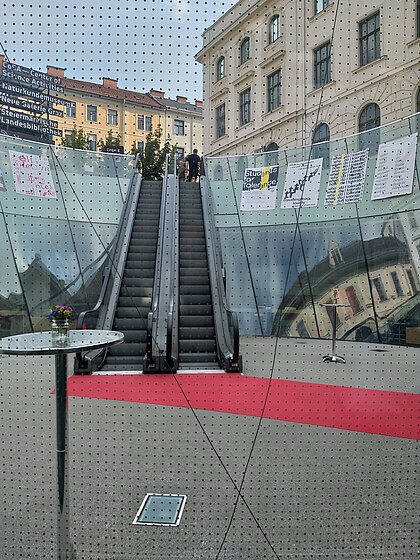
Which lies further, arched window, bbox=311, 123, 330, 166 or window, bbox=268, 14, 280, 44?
arched window, bbox=311, 123, 330, 166

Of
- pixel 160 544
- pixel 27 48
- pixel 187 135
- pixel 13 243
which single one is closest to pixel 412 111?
pixel 187 135

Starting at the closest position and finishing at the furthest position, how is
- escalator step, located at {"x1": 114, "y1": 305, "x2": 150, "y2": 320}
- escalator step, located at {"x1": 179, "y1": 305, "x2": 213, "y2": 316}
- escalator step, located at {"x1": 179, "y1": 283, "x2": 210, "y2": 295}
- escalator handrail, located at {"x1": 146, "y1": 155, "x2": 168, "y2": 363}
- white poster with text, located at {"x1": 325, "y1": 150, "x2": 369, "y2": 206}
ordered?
escalator handrail, located at {"x1": 146, "y1": 155, "x2": 168, "y2": 363}
escalator step, located at {"x1": 114, "y1": 305, "x2": 150, "y2": 320}
escalator step, located at {"x1": 179, "y1": 305, "x2": 213, "y2": 316}
escalator step, located at {"x1": 179, "y1": 283, "x2": 210, "y2": 295}
white poster with text, located at {"x1": 325, "y1": 150, "x2": 369, "y2": 206}

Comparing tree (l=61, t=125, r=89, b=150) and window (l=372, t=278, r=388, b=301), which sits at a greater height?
tree (l=61, t=125, r=89, b=150)

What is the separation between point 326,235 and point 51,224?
4.47 m

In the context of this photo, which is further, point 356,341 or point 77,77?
point 356,341

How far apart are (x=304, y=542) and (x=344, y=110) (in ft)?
10.8

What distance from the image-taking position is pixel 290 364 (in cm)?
545

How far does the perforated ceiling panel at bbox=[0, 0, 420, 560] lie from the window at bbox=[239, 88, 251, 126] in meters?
0.02

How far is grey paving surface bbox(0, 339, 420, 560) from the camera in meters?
1.77

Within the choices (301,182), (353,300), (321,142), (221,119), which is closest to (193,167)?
(301,182)

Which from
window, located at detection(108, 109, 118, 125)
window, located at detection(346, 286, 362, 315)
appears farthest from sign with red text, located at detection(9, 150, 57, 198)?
window, located at detection(346, 286, 362, 315)

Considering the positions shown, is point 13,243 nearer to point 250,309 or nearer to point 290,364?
point 290,364

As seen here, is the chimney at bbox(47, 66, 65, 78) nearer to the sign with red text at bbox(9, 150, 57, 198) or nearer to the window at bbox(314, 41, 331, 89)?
the window at bbox(314, 41, 331, 89)

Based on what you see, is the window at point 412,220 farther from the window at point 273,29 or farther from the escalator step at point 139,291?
the window at point 273,29
